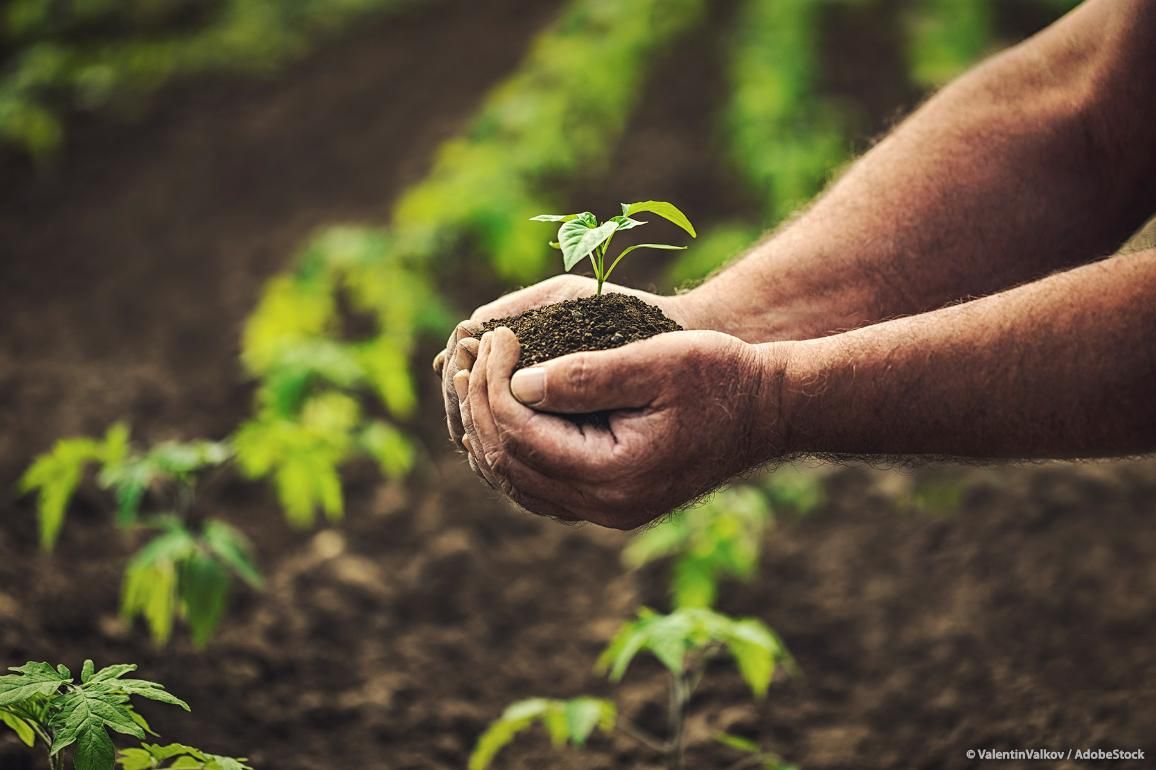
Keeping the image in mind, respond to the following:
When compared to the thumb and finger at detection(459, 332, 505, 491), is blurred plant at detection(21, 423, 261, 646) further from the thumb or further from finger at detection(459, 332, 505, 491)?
the thumb

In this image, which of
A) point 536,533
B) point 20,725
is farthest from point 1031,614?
point 20,725

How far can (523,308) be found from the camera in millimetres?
2014

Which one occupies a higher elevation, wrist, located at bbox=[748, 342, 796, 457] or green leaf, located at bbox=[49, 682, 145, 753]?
wrist, located at bbox=[748, 342, 796, 457]

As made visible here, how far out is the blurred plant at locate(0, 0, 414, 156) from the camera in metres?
6.88

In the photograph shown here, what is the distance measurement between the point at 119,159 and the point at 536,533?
15.8 feet

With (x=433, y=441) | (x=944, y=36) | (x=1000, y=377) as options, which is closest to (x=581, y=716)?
(x=1000, y=377)

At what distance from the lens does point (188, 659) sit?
9.33 feet

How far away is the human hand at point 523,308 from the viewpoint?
6.23 feet

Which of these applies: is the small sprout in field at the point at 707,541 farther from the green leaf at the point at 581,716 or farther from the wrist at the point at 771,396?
the wrist at the point at 771,396

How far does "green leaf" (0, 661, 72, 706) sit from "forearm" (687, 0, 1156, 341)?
1.36 metres

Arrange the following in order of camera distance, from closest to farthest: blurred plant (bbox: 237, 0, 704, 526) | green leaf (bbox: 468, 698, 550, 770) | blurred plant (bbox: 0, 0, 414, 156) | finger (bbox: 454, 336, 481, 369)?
finger (bbox: 454, 336, 481, 369) → green leaf (bbox: 468, 698, 550, 770) → blurred plant (bbox: 237, 0, 704, 526) → blurred plant (bbox: 0, 0, 414, 156)

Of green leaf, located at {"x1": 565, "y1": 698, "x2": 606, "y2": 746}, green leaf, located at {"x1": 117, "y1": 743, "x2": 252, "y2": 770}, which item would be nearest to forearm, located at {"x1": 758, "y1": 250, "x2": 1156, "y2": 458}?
green leaf, located at {"x1": 565, "y1": 698, "x2": 606, "y2": 746}

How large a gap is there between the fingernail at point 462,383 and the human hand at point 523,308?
86mm

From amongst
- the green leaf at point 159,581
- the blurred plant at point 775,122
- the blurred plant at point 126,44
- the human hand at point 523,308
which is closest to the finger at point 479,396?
the human hand at point 523,308
